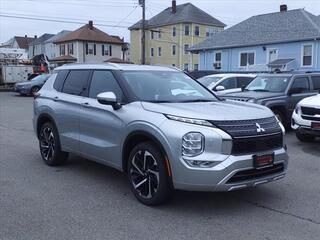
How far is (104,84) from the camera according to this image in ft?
21.1

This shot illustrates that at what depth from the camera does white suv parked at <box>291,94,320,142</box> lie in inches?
361

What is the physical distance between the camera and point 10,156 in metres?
8.45

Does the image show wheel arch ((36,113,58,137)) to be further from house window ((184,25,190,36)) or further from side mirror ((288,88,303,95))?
house window ((184,25,190,36))

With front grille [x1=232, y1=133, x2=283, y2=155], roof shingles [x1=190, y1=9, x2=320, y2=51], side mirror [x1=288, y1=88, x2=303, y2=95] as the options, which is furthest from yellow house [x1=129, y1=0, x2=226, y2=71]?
front grille [x1=232, y1=133, x2=283, y2=155]

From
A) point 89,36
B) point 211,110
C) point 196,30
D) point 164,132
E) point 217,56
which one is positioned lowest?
point 164,132

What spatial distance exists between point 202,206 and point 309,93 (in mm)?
8283

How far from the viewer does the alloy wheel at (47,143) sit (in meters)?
7.58

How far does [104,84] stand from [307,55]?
25.5 m

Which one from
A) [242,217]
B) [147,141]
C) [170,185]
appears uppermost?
[147,141]

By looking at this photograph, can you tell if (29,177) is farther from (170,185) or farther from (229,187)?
(229,187)

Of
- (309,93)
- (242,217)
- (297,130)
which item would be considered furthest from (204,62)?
(242,217)

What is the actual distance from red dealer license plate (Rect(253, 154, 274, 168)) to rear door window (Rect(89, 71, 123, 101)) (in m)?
2.02

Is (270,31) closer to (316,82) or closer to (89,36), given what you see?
(316,82)

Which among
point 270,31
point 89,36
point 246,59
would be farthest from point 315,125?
point 89,36
